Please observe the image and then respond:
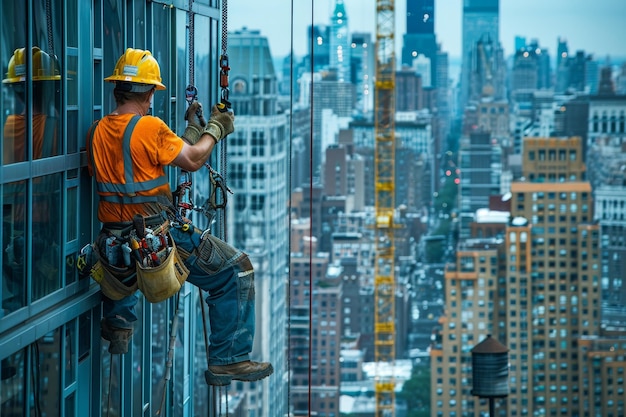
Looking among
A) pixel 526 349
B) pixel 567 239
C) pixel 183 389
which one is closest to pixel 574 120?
pixel 567 239

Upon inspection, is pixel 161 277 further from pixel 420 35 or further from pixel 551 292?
pixel 420 35

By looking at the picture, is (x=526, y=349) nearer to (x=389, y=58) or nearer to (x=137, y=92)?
(x=389, y=58)

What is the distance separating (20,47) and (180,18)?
223 centimetres

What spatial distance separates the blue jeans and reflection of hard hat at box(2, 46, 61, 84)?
703mm

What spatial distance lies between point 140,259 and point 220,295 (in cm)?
55

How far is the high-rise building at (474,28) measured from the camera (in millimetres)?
57250

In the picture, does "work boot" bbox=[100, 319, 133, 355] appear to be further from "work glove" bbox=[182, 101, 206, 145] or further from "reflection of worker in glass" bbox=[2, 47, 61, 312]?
"work glove" bbox=[182, 101, 206, 145]

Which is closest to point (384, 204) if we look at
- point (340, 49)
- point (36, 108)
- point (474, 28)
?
point (340, 49)

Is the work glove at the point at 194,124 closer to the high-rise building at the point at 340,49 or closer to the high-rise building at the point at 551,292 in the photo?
the high-rise building at the point at 551,292

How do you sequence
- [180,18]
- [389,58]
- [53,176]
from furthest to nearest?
[389,58] → [180,18] → [53,176]

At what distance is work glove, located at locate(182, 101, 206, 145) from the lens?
4.22 meters

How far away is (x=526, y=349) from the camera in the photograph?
160 ft

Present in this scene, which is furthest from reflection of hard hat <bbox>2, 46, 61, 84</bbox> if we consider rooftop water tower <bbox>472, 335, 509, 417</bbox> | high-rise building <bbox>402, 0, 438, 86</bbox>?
high-rise building <bbox>402, 0, 438, 86</bbox>

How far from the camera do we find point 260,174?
5094 cm
